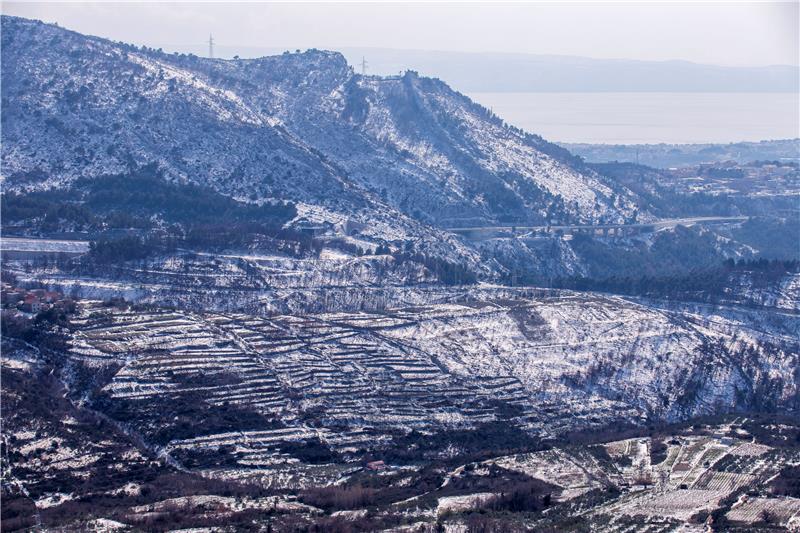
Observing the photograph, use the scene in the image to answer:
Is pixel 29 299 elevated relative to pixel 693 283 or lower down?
lower down

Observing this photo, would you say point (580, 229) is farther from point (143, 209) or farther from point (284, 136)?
point (143, 209)

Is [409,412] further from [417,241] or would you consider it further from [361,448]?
[417,241]

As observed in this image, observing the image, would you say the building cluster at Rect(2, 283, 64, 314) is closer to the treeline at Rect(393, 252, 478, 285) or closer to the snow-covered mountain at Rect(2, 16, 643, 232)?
the treeline at Rect(393, 252, 478, 285)

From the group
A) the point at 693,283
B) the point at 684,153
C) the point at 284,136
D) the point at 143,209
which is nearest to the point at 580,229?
the point at 284,136

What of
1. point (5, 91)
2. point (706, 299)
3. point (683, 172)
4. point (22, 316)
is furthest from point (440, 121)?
point (22, 316)

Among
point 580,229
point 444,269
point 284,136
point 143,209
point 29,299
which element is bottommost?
point 29,299

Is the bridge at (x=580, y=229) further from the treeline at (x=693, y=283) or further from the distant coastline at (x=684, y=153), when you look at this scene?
the distant coastline at (x=684, y=153)

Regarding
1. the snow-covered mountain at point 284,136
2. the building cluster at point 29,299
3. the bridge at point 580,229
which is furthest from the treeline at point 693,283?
the building cluster at point 29,299
